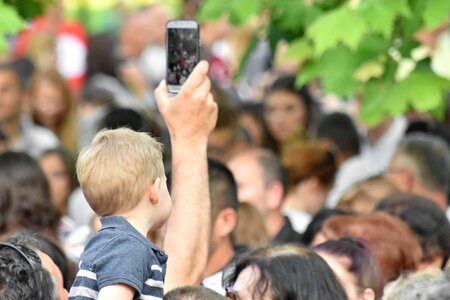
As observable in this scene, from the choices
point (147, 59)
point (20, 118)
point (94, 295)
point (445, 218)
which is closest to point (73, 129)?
point (20, 118)

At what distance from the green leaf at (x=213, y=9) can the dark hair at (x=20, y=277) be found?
4206 mm

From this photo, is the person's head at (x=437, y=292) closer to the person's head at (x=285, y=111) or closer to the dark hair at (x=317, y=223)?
the dark hair at (x=317, y=223)

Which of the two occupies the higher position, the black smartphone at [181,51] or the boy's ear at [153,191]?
the black smartphone at [181,51]

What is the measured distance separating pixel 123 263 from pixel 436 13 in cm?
353

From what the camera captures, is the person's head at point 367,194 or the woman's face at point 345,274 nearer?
the woman's face at point 345,274

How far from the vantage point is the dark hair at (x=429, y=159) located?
966 centimetres

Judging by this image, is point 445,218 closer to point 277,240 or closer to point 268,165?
point 277,240

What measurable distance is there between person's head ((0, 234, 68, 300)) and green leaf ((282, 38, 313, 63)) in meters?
4.41

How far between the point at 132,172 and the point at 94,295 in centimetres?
43

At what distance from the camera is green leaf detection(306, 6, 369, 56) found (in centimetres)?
699

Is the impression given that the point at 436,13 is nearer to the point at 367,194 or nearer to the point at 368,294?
the point at 367,194

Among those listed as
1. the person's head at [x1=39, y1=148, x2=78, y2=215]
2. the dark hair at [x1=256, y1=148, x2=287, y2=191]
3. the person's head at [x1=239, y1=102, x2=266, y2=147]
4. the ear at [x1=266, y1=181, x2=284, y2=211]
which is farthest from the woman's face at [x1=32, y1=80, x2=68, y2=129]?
the ear at [x1=266, y1=181, x2=284, y2=211]

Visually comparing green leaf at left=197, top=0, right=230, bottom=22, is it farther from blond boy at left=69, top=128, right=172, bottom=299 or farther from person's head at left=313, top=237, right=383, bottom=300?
blond boy at left=69, top=128, right=172, bottom=299

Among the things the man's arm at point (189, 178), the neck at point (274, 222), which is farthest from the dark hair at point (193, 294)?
the neck at point (274, 222)
